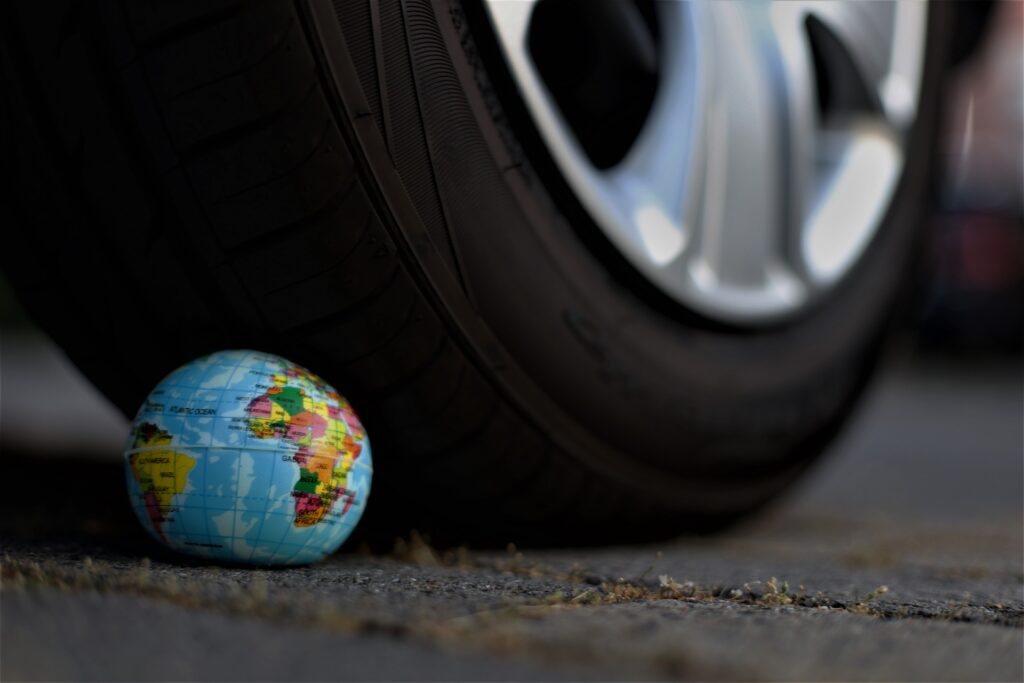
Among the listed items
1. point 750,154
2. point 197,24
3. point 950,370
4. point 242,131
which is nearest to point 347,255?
point 242,131

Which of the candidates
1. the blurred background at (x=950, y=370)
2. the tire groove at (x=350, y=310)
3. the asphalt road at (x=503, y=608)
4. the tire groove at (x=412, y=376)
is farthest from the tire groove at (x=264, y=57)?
the blurred background at (x=950, y=370)

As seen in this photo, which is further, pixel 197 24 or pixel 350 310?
pixel 350 310

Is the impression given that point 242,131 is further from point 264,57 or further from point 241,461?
point 241,461

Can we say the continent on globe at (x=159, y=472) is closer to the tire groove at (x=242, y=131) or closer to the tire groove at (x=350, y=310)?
the tire groove at (x=350, y=310)

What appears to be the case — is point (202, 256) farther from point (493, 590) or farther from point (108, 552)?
point (493, 590)

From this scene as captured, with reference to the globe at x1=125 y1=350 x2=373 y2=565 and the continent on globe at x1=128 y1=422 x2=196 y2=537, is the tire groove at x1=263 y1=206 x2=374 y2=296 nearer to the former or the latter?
the globe at x1=125 y1=350 x2=373 y2=565

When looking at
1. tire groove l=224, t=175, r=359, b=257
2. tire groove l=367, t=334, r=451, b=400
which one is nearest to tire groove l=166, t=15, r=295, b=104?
tire groove l=224, t=175, r=359, b=257
